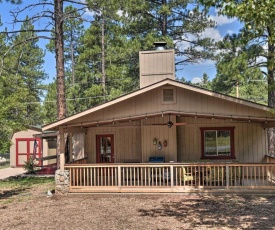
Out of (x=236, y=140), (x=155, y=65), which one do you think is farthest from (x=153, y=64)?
(x=236, y=140)

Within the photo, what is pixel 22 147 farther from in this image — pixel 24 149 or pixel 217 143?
pixel 217 143

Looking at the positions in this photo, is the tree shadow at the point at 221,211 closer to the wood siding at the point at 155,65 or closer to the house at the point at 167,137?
the house at the point at 167,137

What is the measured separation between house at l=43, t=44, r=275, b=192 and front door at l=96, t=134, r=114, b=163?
0.14ft

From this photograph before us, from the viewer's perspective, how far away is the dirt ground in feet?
23.8

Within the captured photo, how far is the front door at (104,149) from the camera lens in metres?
13.9

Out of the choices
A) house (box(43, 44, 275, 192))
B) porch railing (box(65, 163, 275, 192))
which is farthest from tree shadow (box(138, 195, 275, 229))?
house (box(43, 44, 275, 192))

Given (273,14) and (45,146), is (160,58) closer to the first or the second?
(273,14)

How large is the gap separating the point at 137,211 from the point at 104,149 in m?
Answer: 5.72

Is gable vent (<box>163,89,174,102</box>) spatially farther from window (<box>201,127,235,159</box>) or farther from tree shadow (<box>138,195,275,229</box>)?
tree shadow (<box>138,195,275,229</box>)

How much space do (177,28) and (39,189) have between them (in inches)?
607

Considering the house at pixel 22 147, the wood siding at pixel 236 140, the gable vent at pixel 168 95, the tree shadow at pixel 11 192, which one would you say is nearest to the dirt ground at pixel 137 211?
the tree shadow at pixel 11 192

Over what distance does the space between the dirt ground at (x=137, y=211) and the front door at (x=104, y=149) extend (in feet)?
10.6

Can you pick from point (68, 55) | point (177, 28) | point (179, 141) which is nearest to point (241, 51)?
point (179, 141)

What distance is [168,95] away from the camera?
11.1 meters
